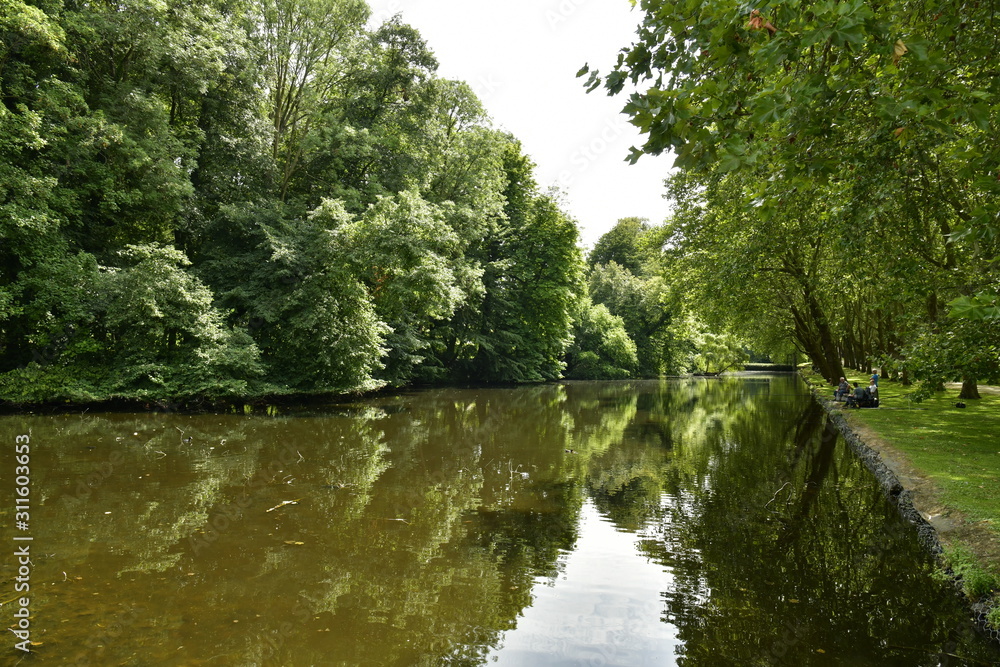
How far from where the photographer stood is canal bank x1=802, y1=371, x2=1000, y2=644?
528cm

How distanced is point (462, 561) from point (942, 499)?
6.78 m

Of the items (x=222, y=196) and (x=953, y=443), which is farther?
(x=222, y=196)

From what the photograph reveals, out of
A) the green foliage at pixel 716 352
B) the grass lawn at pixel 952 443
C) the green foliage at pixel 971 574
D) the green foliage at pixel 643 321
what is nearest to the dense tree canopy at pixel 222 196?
the grass lawn at pixel 952 443

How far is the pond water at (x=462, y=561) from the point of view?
182 inches

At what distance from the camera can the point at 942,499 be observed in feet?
25.2

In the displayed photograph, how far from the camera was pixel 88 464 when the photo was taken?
1046 centimetres

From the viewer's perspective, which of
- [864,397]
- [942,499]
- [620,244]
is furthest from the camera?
[620,244]

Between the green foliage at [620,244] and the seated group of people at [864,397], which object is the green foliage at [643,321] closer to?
the green foliage at [620,244]

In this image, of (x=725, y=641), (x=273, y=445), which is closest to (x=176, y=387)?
(x=273, y=445)

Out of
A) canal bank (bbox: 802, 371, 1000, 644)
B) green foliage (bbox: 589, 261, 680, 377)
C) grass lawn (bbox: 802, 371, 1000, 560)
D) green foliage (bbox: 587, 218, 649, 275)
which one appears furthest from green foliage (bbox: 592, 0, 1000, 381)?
green foliage (bbox: 587, 218, 649, 275)

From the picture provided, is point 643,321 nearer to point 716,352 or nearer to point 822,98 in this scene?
point 716,352

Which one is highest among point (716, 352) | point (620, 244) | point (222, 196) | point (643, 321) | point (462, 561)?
point (620, 244)

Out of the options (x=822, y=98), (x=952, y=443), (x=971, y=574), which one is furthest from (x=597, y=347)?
(x=822, y=98)

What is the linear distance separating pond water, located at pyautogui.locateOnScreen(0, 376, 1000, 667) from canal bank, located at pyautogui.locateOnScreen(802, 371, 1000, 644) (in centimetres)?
24
